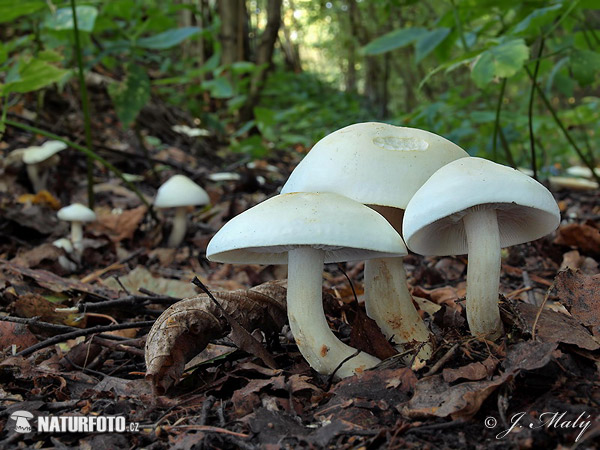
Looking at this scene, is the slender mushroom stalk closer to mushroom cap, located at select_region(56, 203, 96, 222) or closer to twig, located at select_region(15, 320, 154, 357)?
twig, located at select_region(15, 320, 154, 357)

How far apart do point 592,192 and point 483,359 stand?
506 cm

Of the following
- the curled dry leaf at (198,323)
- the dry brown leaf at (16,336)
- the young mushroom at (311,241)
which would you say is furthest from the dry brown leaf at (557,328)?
the dry brown leaf at (16,336)

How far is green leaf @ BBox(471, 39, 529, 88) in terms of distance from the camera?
7.86ft

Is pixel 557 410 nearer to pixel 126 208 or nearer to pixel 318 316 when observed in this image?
pixel 318 316

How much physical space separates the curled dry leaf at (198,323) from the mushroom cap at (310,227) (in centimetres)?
30

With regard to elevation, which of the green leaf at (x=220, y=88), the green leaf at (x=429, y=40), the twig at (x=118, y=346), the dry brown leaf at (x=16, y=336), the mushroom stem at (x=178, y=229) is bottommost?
the mushroom stem at (x=178, y=229)

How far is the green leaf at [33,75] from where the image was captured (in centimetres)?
299

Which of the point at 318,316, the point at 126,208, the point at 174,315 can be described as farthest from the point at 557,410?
the point at 126,208

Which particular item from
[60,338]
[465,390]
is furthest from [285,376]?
[60,338]

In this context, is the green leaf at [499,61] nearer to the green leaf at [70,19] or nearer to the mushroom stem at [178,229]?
the green leaf at [70,19]

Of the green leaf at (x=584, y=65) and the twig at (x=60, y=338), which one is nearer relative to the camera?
the twig at (x=60, y=338)

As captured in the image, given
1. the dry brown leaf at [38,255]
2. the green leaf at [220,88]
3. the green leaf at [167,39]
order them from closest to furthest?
the dry brown leaf at [38,255] → the green leaf at [167,39] → the green leaf at [220,88]

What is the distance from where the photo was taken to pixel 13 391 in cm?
187

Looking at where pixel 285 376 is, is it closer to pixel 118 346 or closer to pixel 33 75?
pixel 118 346
